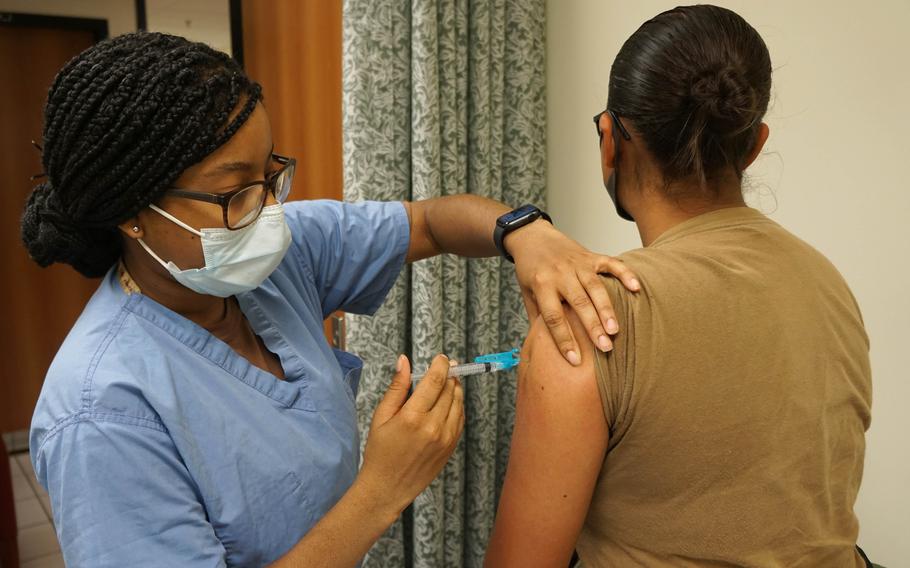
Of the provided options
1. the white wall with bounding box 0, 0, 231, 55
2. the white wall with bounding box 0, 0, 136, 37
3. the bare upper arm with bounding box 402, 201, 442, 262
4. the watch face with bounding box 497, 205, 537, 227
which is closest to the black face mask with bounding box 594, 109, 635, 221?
the watch face with bounding box 497, 205, 537, 227

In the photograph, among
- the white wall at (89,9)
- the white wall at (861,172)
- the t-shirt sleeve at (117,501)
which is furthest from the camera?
the white wall at (89,9)

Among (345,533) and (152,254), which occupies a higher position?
(152,254)

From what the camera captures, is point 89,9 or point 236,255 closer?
point 236,255

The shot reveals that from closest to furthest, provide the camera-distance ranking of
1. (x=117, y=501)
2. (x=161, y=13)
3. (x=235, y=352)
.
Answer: (x=117, y=501) < (x=235, y=352) < (x=161, y=13)

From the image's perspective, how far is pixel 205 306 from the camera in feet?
3.58

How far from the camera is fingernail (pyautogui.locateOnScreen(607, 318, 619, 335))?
32.4 inches

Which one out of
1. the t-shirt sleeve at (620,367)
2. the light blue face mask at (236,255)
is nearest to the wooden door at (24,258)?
the light blue face mask at (236,255)

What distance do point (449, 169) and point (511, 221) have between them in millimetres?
754

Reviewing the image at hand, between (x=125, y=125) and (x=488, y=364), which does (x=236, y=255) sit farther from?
(x=488, y=364)

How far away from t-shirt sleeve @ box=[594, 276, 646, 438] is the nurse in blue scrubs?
0.8 inches

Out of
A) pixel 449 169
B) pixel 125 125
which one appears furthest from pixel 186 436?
pixel 449 169

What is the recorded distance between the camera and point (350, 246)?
4.50ft

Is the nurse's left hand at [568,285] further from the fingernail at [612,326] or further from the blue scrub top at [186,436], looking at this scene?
the blue scrub top at [186,436]

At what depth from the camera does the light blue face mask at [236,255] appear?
99 cm
